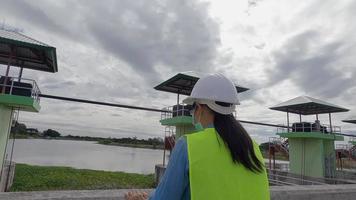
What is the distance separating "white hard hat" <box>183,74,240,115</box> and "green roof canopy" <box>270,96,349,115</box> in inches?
680

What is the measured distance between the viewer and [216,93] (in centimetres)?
112

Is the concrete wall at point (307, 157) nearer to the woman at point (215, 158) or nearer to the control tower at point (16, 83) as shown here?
the control tower at point (16, 83)

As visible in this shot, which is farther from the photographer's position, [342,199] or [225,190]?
[342,199]

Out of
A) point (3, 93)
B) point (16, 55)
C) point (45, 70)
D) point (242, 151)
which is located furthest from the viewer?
point (45, 70)

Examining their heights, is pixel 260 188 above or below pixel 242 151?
below

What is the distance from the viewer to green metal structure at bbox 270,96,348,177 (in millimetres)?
17111

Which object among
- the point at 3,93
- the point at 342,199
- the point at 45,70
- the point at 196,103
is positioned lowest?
the point at 342,199

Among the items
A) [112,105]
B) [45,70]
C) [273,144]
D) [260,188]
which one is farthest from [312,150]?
[260,188]

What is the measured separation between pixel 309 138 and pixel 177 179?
63.5 ft

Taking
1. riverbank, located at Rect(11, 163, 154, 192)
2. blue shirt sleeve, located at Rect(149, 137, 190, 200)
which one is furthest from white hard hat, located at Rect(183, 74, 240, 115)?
riverbank, located at Rect(11, 163, 154, 192)

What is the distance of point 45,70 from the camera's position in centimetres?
1179

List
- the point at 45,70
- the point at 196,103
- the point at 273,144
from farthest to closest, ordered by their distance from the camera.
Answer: the point at 273,144, the point at 45,70, the point at 196,103

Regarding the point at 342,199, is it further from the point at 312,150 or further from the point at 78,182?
the point at 312,150

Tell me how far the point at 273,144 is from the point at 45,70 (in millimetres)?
17430
